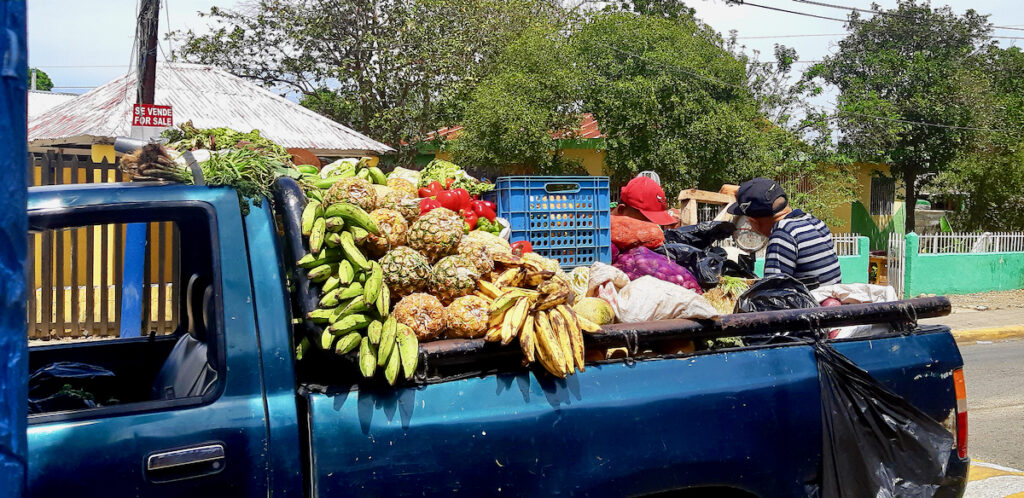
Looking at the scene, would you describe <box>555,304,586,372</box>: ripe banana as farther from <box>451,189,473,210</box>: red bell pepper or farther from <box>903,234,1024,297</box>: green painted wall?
<box>903,234,1024,297</box>: green painted wall

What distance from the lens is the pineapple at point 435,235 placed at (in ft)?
9.78

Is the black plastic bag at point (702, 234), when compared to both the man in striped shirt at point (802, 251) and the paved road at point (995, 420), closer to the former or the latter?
the man in striped shirt at point (802, 251)

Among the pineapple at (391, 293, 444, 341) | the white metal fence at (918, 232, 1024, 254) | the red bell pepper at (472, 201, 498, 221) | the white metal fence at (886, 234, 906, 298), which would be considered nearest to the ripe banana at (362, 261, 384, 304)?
the pineapple at (391, 293, 444, 341)

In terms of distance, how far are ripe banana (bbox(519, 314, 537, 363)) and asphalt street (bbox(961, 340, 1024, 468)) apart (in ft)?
15.7

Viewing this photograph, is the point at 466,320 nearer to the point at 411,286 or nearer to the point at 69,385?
the point at 411,286

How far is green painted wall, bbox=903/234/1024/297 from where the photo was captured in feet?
52.4

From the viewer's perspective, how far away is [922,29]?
27.2 meters

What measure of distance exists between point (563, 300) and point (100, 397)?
226 centimetres

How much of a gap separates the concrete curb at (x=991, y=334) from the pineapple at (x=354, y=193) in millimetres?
11561

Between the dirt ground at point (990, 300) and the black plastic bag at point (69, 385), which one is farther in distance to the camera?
the dirt ground at point (990, 300)

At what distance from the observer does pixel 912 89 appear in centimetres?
2428

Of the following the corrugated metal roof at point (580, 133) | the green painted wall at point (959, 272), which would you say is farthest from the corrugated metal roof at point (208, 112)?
the green painted wall at point (959, 272)

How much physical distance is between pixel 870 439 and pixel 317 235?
214cm

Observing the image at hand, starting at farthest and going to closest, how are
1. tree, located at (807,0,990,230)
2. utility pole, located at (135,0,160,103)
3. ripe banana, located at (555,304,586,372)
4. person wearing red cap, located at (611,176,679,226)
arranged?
tree, located at (807,0,990,230), utility pole, located at (135,0,160,103), person wearing red cap, located at (611,176,679,226), ripe banana, located at (555,304,586,372)
